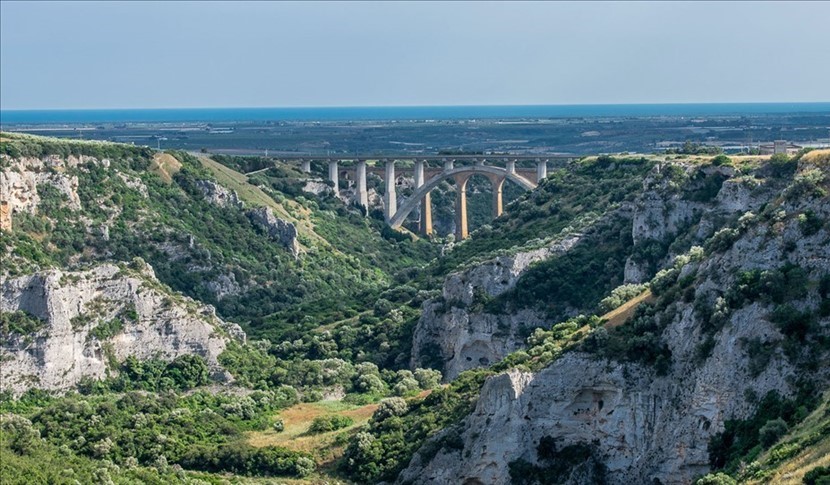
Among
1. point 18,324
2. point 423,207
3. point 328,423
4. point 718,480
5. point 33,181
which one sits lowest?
point 423,207

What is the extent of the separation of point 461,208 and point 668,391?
85.8 m

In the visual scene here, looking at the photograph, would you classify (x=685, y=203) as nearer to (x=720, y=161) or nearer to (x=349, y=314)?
(x=720, y=161)

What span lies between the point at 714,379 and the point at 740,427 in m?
2.04

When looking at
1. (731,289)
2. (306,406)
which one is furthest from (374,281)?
(731,289)

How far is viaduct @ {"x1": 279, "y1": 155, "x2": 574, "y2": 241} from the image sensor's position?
438ft

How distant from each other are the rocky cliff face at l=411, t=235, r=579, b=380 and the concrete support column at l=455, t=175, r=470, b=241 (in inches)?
2145

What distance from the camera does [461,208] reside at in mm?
135750

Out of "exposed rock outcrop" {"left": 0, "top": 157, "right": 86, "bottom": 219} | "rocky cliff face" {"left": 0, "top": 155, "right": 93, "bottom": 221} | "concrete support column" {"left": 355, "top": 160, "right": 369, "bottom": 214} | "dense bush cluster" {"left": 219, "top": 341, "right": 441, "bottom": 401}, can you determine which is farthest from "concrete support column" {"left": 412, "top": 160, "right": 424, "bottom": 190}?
"dense bush cluster" {"left": 219, "top": 341, "right": 441, "bottom": 401}

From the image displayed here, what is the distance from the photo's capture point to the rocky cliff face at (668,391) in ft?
159

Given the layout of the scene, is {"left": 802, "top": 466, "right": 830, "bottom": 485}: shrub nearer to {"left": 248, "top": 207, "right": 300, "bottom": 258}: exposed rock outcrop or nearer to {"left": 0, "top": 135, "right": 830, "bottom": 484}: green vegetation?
{"left": 0, "top": 135, "right": 830, "bottom": 484}: green vegetation

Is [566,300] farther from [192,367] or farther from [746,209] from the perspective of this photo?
[192,367]

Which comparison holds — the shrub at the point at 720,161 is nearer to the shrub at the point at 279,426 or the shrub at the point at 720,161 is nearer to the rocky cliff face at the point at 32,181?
the shrub at the point at 279,426

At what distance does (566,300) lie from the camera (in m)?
76.9

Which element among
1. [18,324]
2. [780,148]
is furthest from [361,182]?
[18,324]
